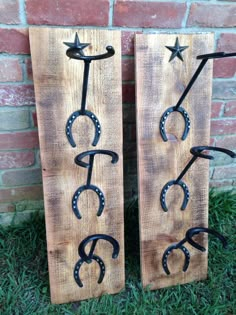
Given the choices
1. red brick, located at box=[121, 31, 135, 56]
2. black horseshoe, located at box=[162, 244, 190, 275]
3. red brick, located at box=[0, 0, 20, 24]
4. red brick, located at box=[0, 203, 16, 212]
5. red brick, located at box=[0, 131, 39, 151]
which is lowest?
black horseshoe, located at box=[162, 244, 190, 275]

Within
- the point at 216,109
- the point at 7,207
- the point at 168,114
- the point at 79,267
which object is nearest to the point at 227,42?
the point at 216,109

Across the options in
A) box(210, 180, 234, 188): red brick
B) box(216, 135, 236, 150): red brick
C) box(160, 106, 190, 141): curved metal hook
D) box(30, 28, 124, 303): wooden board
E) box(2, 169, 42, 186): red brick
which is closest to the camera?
box(30, 28, 124, 303): wooden board

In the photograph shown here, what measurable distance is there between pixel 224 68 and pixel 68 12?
1.99ft

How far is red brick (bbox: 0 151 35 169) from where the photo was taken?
124cm

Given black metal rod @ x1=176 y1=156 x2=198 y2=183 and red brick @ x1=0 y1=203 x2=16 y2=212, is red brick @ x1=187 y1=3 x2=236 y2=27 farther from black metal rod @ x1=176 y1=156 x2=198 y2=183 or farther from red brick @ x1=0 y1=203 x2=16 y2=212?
red brick @ x1=0 y1=203 x2=16 y2=212

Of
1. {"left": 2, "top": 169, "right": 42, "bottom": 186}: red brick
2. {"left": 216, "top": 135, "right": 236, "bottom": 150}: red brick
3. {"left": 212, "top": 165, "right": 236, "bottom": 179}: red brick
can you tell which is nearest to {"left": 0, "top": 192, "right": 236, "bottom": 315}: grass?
{"left": 2, "top": 169, "right": 42, "bottom": 186}: red brick

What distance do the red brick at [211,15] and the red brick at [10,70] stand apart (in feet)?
1.93

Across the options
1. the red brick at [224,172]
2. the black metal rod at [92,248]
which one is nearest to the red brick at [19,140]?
the black metal rod at [92,248]

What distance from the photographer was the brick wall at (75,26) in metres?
1.01

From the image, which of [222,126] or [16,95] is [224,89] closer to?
[222,126]

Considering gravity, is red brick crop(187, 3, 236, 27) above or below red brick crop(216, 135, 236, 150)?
above

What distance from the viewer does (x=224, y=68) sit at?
1246 millimetres

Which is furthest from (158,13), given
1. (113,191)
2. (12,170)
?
(12,170)

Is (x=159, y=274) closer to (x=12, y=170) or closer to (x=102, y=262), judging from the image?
(x=102, y=262)
